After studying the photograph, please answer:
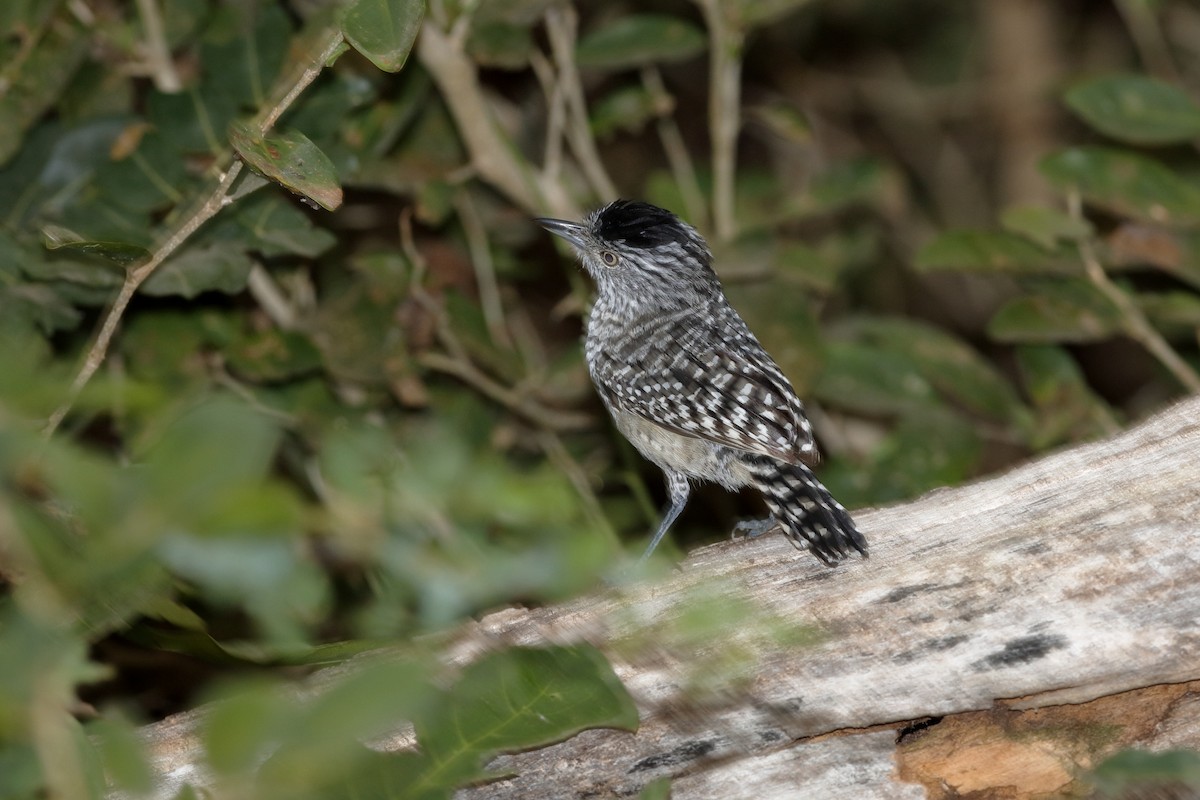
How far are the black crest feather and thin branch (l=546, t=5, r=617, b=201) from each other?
2.52 ft

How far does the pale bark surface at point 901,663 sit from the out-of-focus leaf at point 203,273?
1.55 metres

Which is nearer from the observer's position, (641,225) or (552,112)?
(641,225)

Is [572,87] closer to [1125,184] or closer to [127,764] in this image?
[1125,184]

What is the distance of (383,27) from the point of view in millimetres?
2662

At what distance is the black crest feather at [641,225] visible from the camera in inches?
187

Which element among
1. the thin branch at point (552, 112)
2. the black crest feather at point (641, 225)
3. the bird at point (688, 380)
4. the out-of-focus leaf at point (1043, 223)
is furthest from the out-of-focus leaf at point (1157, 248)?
the thin branch at point (552, 112)

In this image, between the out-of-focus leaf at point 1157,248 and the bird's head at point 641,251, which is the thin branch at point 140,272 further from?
the out-of-focus leaf at point 1157,248

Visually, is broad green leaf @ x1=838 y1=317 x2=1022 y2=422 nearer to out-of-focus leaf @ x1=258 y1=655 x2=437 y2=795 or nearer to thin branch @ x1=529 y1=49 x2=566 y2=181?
thin branch @ x1=529 y1=49 x2=566 y2=181

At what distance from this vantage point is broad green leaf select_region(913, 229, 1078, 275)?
16.5 feet

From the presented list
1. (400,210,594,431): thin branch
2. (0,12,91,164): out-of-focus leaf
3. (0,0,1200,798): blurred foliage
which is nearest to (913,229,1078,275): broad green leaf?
(0,0,1200,798): blurred foliage

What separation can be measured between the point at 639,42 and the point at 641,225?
0.88 meters

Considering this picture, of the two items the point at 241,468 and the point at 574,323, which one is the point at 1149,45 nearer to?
the point at 574,323

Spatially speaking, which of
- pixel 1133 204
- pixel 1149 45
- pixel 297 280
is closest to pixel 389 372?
pixel 297 280

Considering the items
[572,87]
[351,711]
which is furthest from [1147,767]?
[572,87]
